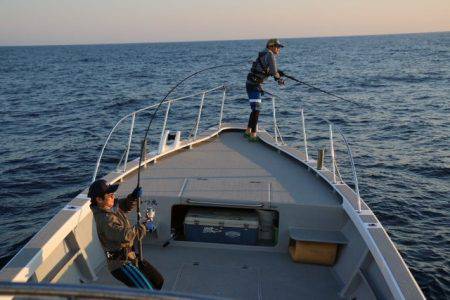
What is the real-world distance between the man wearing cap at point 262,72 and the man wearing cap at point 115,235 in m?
4.90

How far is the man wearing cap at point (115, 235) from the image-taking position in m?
4.29

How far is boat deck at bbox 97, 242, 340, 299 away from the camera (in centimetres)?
545

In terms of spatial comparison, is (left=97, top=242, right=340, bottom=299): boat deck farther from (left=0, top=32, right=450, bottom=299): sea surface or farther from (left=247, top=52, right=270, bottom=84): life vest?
(left=0, top=32, right=450, bottom=299): sea surface

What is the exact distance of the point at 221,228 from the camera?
6434mm

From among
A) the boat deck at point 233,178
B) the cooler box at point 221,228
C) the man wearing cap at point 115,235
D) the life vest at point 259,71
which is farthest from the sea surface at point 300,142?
the man wearing cap at point 115,235

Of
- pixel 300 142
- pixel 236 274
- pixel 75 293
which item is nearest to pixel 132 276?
pixel 236 274

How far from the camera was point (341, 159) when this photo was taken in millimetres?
16422

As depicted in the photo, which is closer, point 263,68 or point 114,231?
point 114,231

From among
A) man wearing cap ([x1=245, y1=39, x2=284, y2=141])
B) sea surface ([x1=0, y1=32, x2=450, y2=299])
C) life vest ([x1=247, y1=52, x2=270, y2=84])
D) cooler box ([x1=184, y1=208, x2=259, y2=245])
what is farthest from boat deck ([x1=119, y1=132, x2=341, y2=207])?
sea surface ([x1=0, y1=32, x2=450, y2=299])

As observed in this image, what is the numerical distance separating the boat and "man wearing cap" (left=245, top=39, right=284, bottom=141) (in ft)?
6.21

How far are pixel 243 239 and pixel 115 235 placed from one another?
2.63 metres

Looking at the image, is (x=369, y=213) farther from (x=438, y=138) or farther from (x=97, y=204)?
(x=438, y=138)

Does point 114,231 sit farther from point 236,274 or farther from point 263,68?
point 263,68

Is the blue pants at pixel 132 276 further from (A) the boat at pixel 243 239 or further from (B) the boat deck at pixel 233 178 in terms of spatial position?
(B) the boat deck at pixel 233 178
